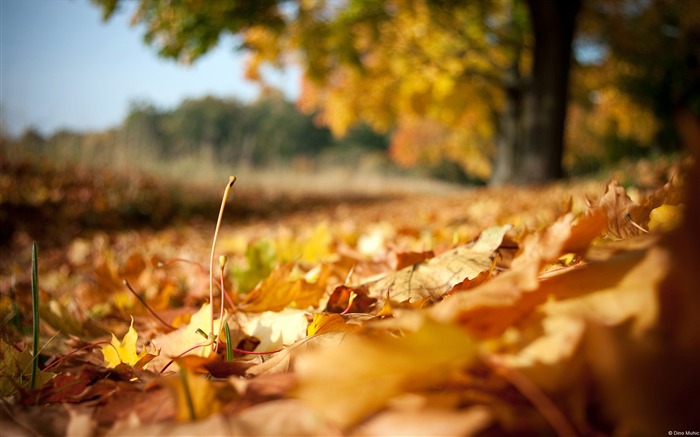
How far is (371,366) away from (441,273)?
37 cm

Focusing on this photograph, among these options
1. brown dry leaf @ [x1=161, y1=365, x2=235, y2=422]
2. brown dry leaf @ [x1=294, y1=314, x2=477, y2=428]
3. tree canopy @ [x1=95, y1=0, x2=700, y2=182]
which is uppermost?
tree canopy @ [x1=95, y1=0, x2=700, y2=182]

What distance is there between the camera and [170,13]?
208 inches

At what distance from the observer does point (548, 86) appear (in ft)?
23.1

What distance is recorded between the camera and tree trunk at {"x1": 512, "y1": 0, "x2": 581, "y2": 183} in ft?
22.5

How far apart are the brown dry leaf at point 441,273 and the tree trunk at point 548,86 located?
6.75 metres

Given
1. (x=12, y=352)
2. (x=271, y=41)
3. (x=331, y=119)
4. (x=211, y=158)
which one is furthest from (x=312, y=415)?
(x=331, y=119)

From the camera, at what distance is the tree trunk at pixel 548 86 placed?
686 cm

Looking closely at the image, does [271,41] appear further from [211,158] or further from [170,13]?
[170,13]

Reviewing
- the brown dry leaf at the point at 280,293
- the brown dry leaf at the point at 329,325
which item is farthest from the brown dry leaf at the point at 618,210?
the brown dry leaf at the point at 280,293

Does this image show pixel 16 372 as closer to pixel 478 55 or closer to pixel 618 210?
pixel 618 210

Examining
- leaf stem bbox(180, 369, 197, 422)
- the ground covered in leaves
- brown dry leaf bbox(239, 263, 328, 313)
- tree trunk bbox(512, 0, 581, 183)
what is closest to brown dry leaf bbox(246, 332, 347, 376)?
the ground covered in leaves

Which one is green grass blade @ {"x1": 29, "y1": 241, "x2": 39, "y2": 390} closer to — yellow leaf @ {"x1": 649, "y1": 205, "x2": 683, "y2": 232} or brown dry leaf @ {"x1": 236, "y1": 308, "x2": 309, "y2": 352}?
brown dry leaf @ {"x1": 236, "y1": 308, "x2": 309, "y2": 352}

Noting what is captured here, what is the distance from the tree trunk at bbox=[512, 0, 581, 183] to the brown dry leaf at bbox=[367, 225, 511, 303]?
6.75m

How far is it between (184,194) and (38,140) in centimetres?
184
